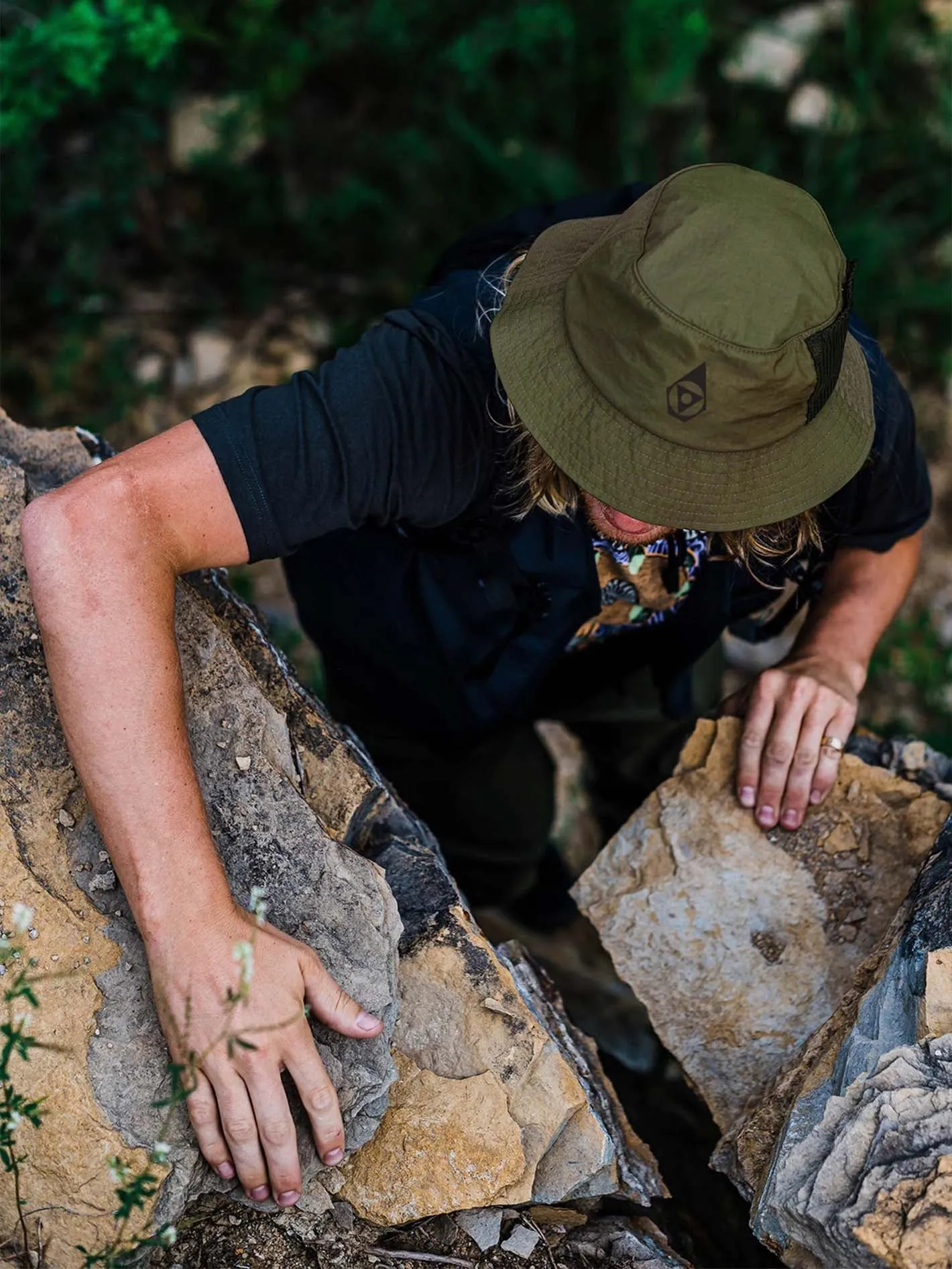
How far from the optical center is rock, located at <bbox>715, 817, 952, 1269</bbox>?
4.94 feet

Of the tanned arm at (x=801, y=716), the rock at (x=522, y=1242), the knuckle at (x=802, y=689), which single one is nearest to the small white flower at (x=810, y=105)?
the tanned arm at (x=801, y=716)

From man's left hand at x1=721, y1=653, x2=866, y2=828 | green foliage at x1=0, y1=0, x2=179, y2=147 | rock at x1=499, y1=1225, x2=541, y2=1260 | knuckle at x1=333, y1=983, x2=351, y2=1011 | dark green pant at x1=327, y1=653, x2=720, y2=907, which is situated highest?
green foliage at x1=0, y1=0, x2=179, y2=147

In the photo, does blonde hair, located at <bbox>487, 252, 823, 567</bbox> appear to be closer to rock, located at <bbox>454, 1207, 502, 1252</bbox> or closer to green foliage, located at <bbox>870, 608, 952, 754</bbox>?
rock, located at <bbox>454, 1207, 502, 1252</bbox>

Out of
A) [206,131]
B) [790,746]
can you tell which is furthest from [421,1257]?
[206,131]

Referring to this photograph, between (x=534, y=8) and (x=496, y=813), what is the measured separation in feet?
9.33

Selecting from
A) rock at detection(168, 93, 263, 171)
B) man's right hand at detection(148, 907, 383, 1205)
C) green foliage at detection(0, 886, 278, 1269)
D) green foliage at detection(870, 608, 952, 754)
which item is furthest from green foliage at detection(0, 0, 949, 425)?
man's right hand at detection(148, 907, 383, 1205)

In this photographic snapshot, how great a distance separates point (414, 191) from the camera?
4.27 metres

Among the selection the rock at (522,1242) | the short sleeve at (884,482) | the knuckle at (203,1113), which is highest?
the short sleeve at (884,482)

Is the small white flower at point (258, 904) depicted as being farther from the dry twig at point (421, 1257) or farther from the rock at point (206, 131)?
the rock at point (206, 131)

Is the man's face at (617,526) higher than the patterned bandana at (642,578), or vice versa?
the man's face at (617,526)

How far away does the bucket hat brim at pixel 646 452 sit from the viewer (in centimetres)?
162

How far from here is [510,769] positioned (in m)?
3.00

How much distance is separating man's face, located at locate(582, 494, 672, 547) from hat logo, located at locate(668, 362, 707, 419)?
0.33m

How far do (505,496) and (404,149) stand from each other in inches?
108
